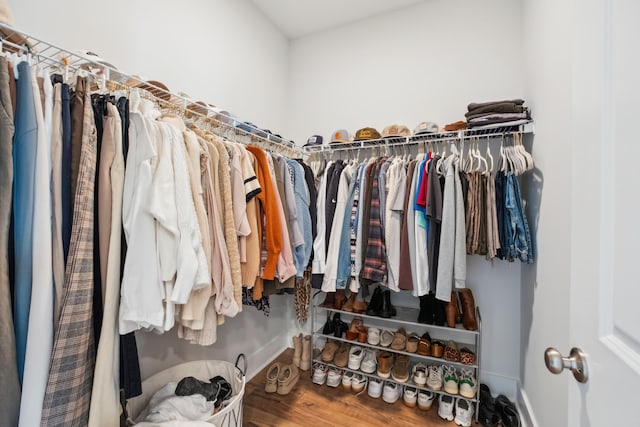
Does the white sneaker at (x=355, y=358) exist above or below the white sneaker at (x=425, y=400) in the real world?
above

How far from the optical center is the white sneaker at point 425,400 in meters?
1.58

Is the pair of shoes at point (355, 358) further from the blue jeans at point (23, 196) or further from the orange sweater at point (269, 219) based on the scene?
the blue jeans at point (23, 196)

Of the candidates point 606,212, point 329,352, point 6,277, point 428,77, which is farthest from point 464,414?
point 428,77

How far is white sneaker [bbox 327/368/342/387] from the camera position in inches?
70.9

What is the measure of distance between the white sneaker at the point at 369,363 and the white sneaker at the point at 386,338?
150 millimetres

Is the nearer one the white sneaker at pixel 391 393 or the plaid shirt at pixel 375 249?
the plaid shirt at pixel 375 249

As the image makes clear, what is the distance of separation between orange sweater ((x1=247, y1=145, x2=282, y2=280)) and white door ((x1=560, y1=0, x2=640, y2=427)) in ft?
3.49

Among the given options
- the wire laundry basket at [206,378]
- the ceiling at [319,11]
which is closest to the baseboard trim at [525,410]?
the wire laundry basket at [206,378]

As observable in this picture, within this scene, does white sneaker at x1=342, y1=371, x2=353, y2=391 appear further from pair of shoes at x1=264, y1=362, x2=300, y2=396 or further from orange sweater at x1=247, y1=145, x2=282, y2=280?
orange sweater at x1=247, y1=145, x2=282, y2=280

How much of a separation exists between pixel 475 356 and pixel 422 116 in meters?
1.72

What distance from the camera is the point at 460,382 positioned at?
1577mm

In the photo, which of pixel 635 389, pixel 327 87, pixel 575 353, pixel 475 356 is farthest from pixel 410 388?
pixel 327 87

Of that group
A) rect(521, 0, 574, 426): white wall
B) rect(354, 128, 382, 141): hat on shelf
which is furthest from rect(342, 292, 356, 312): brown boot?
rect(354, 128, 382, 141): hat on shelf

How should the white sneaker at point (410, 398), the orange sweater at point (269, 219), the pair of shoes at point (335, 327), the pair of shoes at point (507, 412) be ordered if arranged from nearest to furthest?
1. the orange sweater at point (269, 219)
2. the pair of shoes at point (507, 412)
3. the white sneaker at point (410, 398)
4. the pair of shoes at point (335, 327)
